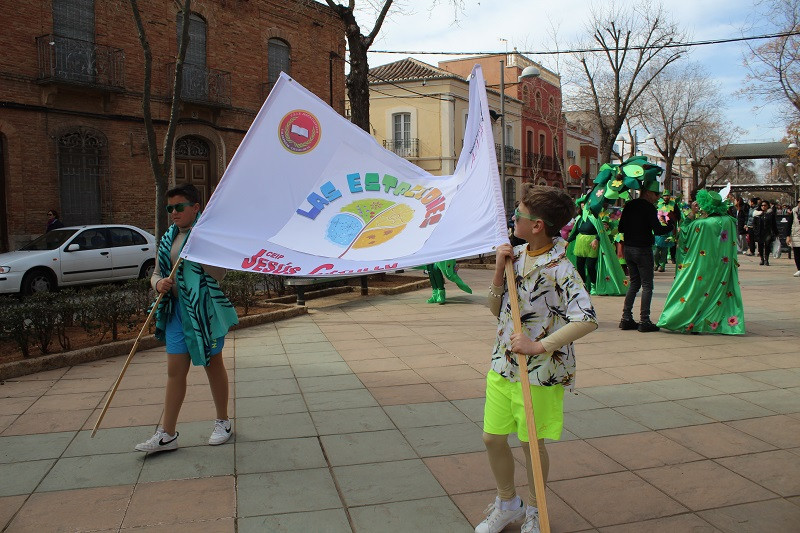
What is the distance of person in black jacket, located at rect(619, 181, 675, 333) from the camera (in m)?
7.71

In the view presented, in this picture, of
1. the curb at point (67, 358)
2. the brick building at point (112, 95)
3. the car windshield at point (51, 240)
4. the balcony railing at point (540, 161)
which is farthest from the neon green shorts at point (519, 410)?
the balcony railing at point (540, 161)

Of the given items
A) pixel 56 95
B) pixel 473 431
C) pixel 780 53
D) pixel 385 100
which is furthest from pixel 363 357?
pixel 385 100

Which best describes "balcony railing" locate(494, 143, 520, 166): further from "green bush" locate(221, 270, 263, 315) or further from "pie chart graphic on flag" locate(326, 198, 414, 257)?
"pie chart graphic on flag" locate(326, 198, 414, 257)

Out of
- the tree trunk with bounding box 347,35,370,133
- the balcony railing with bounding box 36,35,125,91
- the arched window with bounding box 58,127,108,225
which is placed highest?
the balcony railing with bounding box 36,35,125,91

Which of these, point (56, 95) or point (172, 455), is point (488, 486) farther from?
point (56, 95)

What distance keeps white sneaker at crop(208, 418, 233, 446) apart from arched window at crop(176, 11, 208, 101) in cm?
1727

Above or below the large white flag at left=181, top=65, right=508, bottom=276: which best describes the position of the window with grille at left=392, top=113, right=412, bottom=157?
above

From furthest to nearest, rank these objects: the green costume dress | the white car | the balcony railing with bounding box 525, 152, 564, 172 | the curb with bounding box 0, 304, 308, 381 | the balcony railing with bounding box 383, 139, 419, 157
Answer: the balcony railing with bounding box 525, 152, 564, 172
the balcony railing with bounding box 383, 139, 419, 157
the white car
the green costume dress
the curb with bounding box 0, 304, 308, 381

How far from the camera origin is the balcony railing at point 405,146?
1420 inches

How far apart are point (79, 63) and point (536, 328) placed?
1785cm

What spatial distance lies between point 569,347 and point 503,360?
1.00 feet

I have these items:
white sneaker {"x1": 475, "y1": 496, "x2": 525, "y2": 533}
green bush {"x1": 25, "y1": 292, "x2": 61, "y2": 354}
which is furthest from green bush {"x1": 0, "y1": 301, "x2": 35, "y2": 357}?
white sneaker {"x1": 475, "y1": 496, "x2": 525, "y2": 533}

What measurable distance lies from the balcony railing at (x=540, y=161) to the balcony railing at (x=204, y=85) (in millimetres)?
27190

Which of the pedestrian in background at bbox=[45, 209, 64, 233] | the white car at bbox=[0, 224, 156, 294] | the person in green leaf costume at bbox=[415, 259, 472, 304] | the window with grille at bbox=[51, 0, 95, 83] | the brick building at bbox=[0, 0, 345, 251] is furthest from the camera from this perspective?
the window with grille at bbox=[51, 0, 95, 83]
